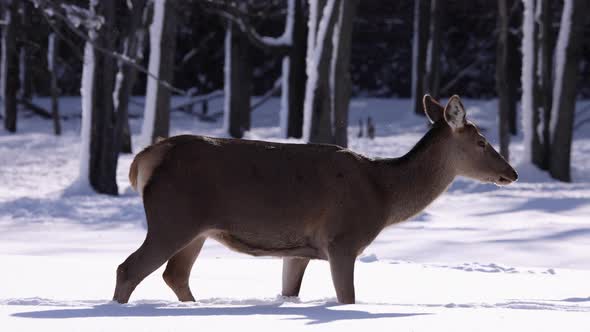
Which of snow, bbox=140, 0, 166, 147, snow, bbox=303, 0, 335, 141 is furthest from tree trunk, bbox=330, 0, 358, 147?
snow, bbox=140, 0, 166, 147

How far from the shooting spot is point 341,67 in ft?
61.8

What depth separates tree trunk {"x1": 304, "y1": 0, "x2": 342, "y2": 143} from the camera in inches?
733

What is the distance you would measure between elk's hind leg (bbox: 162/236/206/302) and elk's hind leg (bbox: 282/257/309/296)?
621 mm

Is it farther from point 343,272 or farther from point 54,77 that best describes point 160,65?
point 343,272

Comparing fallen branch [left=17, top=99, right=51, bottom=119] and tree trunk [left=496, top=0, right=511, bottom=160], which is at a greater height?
tree trunk [left=496, top=0, right=511, bottom=160]

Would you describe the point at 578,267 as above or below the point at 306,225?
below

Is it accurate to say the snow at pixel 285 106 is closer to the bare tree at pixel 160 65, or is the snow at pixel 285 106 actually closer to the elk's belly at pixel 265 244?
the bare tree at pixel 160 65

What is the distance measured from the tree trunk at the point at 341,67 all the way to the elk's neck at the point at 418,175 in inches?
443

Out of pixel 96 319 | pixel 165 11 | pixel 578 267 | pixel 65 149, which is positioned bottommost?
pixel 65 149

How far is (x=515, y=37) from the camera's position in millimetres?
33375

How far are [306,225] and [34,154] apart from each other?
2119 centimetres

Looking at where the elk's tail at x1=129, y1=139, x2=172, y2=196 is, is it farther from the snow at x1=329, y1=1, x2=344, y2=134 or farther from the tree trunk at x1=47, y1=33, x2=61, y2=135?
the tree trunk at x1=47, y1=33, x2=61, y2=135

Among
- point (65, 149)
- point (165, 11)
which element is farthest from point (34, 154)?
point (165, 11)

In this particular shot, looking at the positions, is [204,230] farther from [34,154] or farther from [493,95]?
[493,95]
